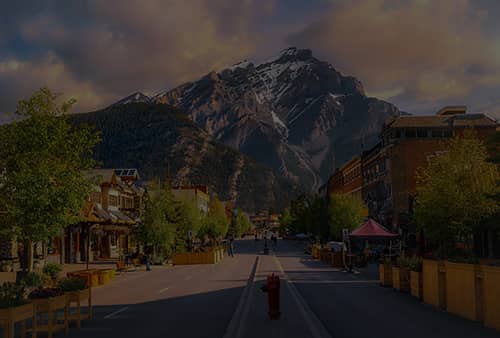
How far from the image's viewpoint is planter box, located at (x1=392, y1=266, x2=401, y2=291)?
25531 mm

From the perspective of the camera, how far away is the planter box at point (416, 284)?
73.3 feet

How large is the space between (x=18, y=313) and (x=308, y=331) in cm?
612

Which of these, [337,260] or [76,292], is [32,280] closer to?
[76,292]

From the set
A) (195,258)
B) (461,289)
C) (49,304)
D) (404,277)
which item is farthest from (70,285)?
(195,258)

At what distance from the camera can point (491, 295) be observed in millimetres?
15070

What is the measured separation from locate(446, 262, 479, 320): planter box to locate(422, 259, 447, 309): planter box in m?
0.75

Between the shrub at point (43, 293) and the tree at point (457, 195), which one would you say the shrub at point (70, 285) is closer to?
the shrub at point (43, 293)

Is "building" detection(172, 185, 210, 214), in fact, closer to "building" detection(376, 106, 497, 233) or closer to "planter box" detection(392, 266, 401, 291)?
"building" detection(376, 106, 497, 233)

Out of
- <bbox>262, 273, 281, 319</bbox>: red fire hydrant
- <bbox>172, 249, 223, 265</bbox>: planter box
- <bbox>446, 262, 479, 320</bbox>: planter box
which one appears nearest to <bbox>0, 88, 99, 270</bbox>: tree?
<bbox>262, 273, 281, 319</bbox>: red fire hydrant

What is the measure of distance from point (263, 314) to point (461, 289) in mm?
5293

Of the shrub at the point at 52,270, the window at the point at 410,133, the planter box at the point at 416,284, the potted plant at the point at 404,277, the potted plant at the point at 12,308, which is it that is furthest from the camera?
the window at the point at 410,133

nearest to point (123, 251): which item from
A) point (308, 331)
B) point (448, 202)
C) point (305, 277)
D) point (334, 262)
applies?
point (334, 262)

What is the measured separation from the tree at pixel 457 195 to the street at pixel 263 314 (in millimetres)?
6055

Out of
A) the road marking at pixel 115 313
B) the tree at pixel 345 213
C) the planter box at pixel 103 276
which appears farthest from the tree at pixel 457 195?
the tree at pixel 345 213
